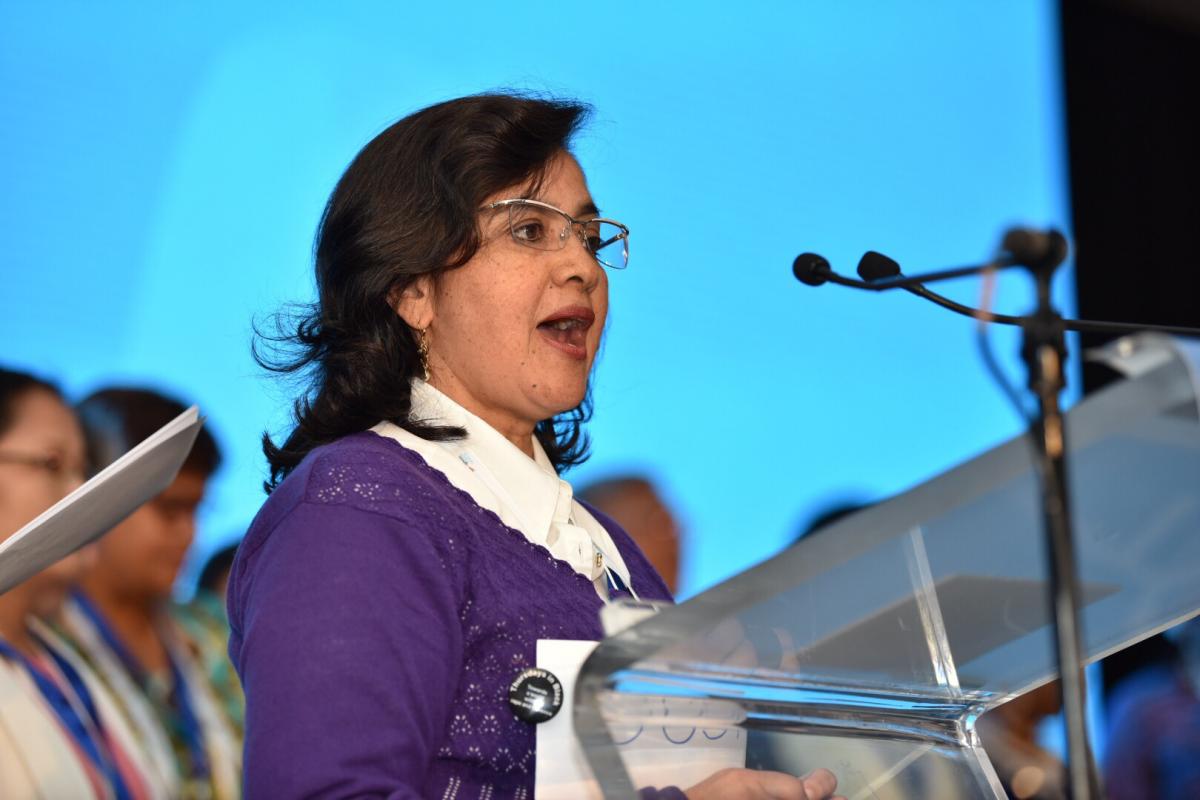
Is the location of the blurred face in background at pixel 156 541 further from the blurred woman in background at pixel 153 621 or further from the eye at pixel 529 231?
the eye at pixel 529 231

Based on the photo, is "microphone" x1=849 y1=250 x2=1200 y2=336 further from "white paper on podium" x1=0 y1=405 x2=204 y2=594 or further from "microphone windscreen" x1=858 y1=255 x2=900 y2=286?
"white paper on podium" x1=0 y1=405 x2=204 y2=594

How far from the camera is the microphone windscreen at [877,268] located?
1.15 meters

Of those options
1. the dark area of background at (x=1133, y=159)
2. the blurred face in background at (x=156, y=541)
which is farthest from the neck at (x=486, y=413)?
the dark area of background at (x=1133, y=159)

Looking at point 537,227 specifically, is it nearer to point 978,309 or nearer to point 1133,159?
point 978,309

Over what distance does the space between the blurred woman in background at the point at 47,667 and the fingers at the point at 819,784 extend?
5.35 feet

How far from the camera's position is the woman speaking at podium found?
3.67 feet

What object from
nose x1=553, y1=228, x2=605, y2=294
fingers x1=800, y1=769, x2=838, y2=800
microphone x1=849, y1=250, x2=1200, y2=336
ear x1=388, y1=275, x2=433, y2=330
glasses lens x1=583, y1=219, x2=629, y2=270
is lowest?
fingers x1=800, y1=769, x2=838, y2=800

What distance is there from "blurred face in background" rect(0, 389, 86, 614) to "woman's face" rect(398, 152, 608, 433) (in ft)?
3.77

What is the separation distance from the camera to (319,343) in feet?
5.42

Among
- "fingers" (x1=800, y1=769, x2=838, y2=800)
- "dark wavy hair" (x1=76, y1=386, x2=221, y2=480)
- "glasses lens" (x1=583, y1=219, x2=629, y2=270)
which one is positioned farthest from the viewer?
"dark wavy hair" (x1=76, y1=386, x2=221, y2=480)

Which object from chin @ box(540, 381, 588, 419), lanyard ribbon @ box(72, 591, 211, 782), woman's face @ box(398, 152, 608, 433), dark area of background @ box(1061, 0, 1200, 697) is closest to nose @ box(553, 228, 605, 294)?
woman's face @ box(398, 152, 608, 433)

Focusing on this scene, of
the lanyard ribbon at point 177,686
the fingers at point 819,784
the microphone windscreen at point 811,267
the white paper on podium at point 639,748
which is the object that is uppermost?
the microphone windscreen at point 811,267

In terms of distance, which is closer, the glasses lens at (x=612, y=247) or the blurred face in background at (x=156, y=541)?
the glasses lens at (x=612, y=247)

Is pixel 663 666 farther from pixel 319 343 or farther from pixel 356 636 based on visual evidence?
pixel 319 343
